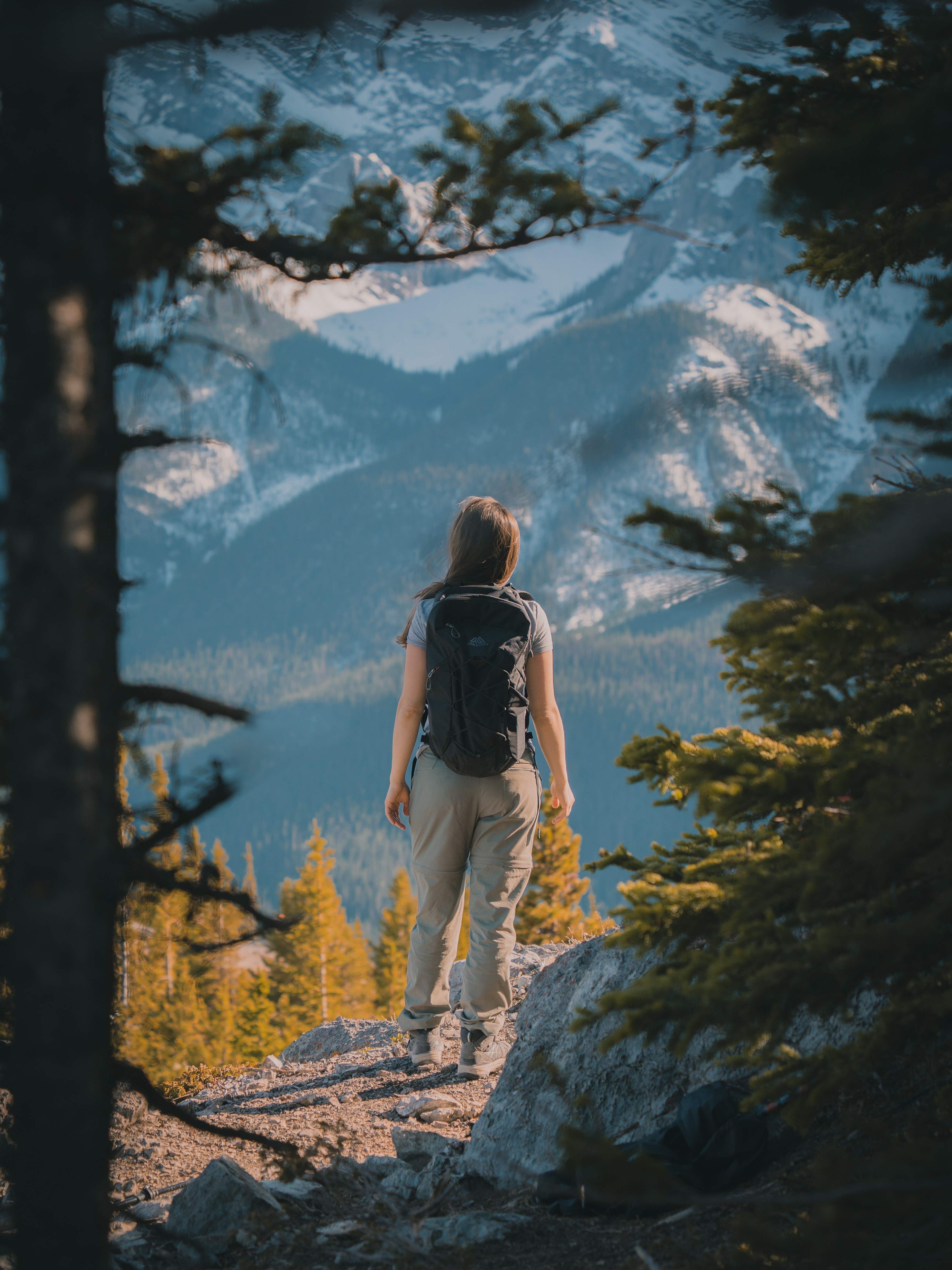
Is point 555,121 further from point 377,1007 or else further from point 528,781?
point 377,1007

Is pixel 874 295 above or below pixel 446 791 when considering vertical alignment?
above

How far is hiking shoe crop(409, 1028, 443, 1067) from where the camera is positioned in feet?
16.7

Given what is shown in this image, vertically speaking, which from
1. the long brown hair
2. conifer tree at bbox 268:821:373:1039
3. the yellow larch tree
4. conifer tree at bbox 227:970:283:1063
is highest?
the long brown hair

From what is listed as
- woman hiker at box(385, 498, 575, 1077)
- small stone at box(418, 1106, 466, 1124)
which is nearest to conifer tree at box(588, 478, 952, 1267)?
woman hiker at box(385, 498, 575, 1077)

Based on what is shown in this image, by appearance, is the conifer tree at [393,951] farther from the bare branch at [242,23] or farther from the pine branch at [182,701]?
the bare branch at [242,23]

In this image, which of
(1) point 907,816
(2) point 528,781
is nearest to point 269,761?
(1) point 907,816

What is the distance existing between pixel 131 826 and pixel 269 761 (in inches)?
28.3

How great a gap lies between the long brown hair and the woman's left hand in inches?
29.2

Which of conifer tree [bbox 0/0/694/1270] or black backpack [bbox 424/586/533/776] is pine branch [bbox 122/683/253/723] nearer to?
conifer tree [bbox 0/0/694/1270]

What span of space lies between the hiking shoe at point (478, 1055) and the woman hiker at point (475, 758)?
0.01 metres

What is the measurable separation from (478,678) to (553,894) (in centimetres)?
2340

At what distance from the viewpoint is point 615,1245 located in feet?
9.64

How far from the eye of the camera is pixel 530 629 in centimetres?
429

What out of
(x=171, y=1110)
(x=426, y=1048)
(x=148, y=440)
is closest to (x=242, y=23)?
(x=148, y=440)
